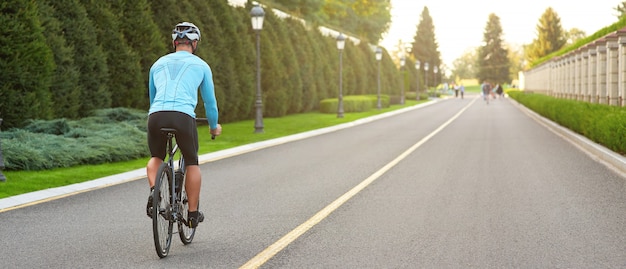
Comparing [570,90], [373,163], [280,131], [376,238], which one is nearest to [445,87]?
[570,90]

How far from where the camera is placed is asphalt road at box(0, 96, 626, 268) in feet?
20.3

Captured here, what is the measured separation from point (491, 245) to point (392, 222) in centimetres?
144

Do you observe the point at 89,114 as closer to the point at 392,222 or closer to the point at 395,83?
the point at 392,222

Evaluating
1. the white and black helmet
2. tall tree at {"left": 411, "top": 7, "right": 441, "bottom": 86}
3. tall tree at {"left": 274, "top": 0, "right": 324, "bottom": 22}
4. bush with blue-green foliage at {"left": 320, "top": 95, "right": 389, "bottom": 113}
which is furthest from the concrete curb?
tall tree at {"left": 411, "top": 7, "right": 441, "bottom": 86}

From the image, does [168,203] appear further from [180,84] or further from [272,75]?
[272,75]

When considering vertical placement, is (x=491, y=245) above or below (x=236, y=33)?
below

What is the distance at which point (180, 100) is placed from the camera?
606 cm

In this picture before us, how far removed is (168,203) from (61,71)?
13.7 m

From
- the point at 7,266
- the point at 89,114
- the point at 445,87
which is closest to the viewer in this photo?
the point at 7,266

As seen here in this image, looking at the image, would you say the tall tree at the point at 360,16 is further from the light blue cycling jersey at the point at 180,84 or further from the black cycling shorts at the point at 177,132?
the black cycling shorts at the point at 177,132

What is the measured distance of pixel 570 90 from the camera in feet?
116

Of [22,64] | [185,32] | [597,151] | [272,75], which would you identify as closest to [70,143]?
[22,64]

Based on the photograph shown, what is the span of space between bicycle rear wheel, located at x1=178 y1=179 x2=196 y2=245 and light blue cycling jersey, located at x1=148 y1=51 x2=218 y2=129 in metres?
0.77

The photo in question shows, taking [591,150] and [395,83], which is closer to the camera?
[591,150]
